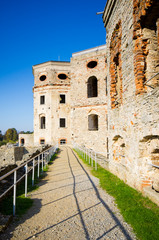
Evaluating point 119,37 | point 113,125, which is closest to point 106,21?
point 119,37

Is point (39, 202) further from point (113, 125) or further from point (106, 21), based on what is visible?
point (106, 21)

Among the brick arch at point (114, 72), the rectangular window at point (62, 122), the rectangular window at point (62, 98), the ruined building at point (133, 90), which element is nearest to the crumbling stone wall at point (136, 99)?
the ruined building at point (133, 90)

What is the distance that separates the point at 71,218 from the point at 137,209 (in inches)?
59.6

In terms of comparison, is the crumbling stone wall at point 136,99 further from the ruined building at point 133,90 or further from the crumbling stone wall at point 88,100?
the crumbling stone wall at point 88,100

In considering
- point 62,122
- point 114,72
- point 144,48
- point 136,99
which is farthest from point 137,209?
point 62,122

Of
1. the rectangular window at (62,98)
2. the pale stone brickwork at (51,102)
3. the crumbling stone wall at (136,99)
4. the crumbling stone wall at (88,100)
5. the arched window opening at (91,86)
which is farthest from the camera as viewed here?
the rectangular window at (62,98)

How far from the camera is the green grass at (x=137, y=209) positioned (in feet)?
Answer: 9.74

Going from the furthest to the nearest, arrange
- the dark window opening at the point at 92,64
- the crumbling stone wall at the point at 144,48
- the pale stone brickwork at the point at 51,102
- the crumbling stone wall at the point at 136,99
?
the pale stone brickwork at the point at 51,102, the dark window opening at the point at 92,64, the crumbling stone wall at the point at 144,48, the crumbling stone wall at the point at 136,99

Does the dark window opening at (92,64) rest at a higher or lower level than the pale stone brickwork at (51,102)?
higher

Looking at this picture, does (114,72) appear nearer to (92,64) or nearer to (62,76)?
(92,64)

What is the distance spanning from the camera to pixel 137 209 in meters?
3.79

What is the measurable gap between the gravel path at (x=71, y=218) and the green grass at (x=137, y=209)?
0.16 m

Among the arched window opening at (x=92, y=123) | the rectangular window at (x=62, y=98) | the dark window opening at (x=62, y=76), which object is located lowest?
the arched window opening at (x=92, y=123)

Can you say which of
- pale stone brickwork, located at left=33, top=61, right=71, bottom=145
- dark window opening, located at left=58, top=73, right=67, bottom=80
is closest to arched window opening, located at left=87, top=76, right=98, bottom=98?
pale stone brickwork, located at left=33, top=61, right=71, bottom=145
